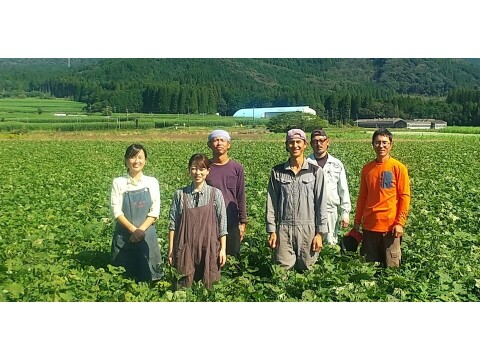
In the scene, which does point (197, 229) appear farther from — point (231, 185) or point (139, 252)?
point (139, 252)

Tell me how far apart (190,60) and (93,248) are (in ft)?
7.59

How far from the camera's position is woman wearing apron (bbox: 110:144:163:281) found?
5457 millimetres

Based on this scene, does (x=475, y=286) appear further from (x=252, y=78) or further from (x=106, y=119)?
(x=106, y=119)

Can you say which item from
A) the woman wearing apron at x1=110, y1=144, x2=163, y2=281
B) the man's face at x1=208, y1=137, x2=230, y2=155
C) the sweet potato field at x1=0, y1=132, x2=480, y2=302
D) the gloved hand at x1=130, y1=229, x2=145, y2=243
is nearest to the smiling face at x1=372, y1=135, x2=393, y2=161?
the sweet potato field at x1=0, y1=132, x2=480, y2=302

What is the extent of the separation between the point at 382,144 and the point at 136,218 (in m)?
2.38

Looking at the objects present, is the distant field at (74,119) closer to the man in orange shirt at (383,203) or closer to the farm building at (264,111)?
the farm building at (264,111)

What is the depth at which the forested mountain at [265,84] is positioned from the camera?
22.2 feet

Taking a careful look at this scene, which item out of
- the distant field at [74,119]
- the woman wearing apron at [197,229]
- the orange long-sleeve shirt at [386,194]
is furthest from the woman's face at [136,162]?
the orange long-sleeve shirt at [386,194]

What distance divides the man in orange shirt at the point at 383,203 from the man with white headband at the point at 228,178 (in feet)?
3.89

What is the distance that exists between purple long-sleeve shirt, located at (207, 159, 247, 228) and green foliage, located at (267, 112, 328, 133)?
166 centimetres

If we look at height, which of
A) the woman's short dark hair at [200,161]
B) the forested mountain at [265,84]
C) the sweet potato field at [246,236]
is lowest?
the sweet potato field at [246,236]

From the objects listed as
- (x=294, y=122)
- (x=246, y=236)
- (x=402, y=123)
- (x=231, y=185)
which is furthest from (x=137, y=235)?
(x=402, y=123)

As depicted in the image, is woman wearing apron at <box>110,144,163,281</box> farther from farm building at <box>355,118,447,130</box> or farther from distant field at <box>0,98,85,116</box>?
farm building at <box>355,118,447,130</box>

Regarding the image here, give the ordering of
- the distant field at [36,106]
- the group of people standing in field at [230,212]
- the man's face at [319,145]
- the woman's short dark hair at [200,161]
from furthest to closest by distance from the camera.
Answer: the distant field at [36,106] < the man's face at [319,145] < the group of people standing in field at [230,212] < the woman's short dark hair at [200,161]
